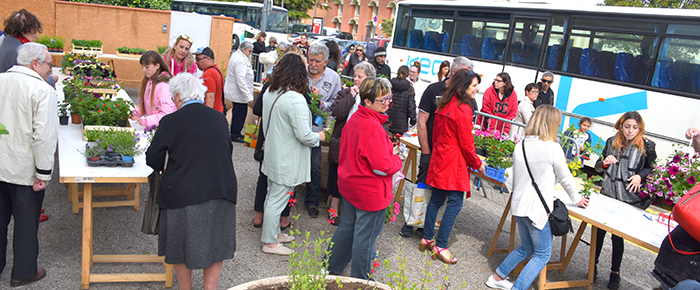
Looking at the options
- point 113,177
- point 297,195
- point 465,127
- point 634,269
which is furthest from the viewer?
point 297,195

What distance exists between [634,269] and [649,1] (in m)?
18.4

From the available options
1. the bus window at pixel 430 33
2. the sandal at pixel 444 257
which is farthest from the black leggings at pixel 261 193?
the bus window at pixel 430 33

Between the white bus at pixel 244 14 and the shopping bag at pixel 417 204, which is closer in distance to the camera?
the shopping bag at pixel 417 204

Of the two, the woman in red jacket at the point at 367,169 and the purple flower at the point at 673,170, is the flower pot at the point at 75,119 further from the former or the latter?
the purple flower at the point at 673,170

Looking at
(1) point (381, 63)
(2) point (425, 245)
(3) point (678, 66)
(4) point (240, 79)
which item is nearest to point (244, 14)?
(1) point (381, 63)

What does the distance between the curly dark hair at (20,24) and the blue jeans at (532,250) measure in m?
5.41

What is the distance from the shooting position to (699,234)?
2.98 meters

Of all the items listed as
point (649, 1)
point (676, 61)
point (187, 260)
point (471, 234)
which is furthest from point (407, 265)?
point (649, 1)

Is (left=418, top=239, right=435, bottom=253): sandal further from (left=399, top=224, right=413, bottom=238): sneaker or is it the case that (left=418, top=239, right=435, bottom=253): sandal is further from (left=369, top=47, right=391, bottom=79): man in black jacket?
(left=369, top=47, right=391, bottom=79): man in black jacket

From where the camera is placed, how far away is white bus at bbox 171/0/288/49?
2598 cm

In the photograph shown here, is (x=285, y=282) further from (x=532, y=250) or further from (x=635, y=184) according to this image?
(x=635, y=184)

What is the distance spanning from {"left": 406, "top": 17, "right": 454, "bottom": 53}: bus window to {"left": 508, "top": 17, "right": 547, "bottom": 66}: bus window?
1.94m

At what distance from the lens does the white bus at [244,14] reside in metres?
26.0

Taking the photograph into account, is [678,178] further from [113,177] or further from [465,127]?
[113,177]
